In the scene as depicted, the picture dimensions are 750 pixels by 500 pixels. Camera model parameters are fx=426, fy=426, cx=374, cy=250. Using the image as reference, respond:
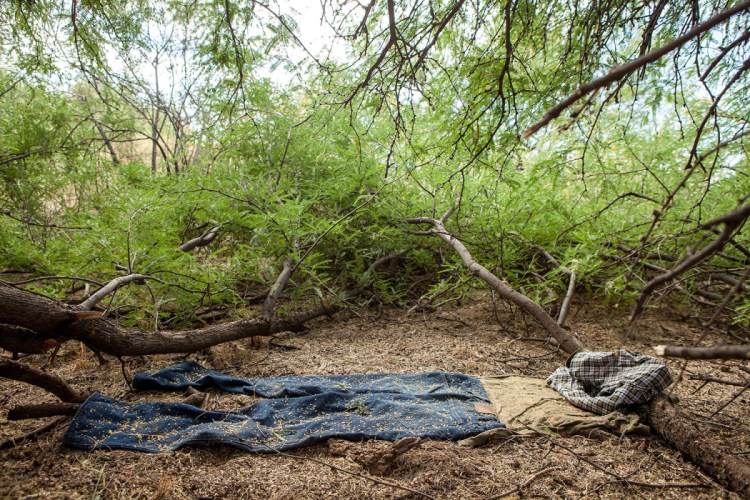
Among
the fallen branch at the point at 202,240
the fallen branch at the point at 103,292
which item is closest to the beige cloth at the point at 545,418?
the fallen branch at the point at 103,292

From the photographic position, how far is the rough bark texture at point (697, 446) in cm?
154

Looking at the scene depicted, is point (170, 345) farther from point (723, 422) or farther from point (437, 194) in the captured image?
point (723, 422)

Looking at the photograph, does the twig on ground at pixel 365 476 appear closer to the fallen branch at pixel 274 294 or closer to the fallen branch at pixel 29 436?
the fallen branch at pixel 29 436

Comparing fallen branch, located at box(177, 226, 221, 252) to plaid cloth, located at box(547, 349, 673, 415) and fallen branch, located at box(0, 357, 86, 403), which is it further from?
plaid cloth, located at box(547, 349, 673, 415)

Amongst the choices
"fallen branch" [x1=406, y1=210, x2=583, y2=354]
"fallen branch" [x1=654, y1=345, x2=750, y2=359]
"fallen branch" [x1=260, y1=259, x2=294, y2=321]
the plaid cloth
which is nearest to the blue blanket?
the plaid cloth

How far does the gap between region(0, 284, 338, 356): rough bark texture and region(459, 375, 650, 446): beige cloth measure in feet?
5.97

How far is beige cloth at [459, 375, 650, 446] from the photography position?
197 centimetres

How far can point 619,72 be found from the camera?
649 millimetres

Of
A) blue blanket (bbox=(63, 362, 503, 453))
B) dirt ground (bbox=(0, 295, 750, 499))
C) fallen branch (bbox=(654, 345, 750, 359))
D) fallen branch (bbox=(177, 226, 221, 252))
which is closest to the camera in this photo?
fallen branch (bbox=(654, 345, 750, 359))

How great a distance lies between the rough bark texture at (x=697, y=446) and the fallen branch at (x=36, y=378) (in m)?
2.73

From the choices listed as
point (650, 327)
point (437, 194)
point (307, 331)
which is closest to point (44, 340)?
point (307, 331)

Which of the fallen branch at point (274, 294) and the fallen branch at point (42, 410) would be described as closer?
the fallen branch at point (42, 410)

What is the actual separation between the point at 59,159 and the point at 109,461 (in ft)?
13.0

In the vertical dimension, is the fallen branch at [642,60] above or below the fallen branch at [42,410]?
above
